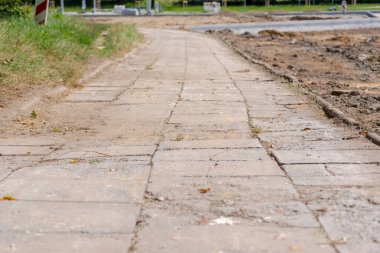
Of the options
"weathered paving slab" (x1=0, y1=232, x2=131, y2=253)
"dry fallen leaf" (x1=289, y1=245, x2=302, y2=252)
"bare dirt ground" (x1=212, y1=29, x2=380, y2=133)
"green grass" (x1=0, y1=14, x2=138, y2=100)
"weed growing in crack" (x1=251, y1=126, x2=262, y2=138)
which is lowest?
"bare dirt ground" (x1=212, y1=29, x2=380, y2=133)

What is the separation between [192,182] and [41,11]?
12834mm

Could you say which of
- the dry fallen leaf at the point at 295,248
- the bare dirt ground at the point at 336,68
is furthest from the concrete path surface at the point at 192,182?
the bare dirt ground at the point at 336,68

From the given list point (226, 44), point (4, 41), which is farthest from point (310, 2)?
point (4, 41)

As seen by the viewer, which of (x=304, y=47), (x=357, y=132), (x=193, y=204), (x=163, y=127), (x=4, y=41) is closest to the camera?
(x=193, y=204)

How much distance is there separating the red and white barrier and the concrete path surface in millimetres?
7454

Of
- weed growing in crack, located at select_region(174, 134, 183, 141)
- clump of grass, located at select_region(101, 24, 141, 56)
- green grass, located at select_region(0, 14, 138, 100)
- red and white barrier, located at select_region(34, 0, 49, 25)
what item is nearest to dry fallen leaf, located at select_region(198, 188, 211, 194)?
weed growing in crack, located at select_region(174, 134, 183, 141)

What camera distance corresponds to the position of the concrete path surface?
4.43m

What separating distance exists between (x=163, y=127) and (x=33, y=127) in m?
1.67

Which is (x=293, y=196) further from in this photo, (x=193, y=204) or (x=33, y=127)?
(x=33, y=127)

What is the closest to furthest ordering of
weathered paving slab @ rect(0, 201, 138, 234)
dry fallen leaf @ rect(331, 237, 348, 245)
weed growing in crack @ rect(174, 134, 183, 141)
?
dry fallen leaf @ rect(331, 237, 348, 245), weathered paving slab @ rect(0, 201, 138, 234), weed growing in crack @ rect(174, 134, 183, 141)

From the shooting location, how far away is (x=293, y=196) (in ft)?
17.4

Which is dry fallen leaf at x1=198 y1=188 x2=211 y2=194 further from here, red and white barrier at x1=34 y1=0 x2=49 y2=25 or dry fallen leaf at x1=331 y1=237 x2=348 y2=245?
red and white barrier at x1=34 y1=0 x2=49 y2=25

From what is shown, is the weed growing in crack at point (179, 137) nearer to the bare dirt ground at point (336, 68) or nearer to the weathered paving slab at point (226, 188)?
the weathered paving slab at point (226, 188)

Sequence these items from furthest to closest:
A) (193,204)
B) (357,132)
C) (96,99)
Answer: (96,99), (357,132), (193,204)
